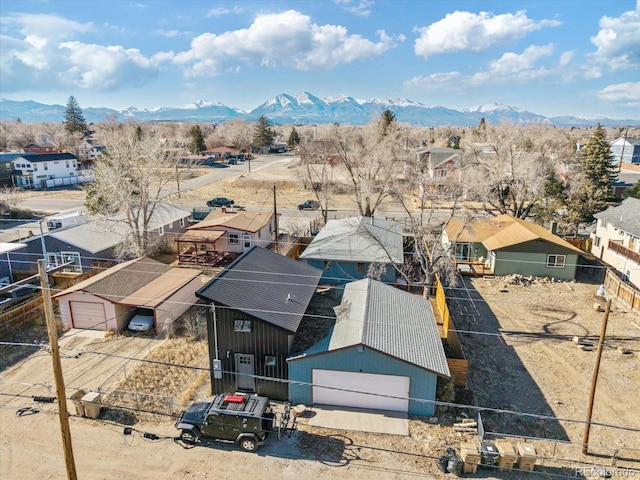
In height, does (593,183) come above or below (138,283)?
above

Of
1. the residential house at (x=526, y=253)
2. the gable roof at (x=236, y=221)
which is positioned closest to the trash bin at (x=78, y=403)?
the gable roof at (x=236, y=221)

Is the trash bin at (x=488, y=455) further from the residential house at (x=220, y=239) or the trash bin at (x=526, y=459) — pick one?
the residential house at (x=220, y=239)

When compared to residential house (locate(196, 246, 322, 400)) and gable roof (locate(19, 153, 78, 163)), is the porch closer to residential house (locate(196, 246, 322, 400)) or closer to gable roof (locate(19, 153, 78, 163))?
residential house (locate(196, 246, 322, 400))

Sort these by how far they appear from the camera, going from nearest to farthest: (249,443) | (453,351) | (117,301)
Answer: (249,443), (453,351), (117,301)

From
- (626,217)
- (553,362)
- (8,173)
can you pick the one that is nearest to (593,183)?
(626,217)

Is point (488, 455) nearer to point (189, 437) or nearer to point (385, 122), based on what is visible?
point (189, 437)

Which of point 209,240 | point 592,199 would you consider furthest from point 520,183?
point 209,240
